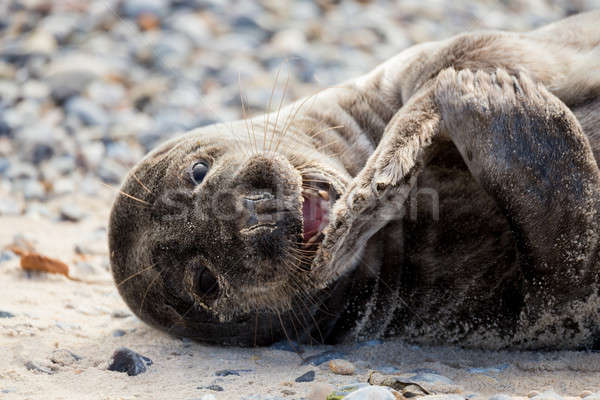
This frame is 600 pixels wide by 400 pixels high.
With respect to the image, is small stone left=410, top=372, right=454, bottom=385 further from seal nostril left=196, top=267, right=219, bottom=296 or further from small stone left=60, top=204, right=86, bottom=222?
small stone left=60, top=204, right=86, bottom=222

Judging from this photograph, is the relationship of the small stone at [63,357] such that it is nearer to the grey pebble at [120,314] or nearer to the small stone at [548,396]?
the grey pebble at [120,314]

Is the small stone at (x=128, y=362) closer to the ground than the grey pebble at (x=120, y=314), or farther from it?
closer to the ground

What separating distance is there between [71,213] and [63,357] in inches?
94.1

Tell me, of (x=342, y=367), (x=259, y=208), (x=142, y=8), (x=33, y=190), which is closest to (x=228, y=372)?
(x=342, y=367)

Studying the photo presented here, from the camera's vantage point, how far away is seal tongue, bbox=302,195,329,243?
284 cm

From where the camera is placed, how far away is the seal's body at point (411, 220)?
2.70 m

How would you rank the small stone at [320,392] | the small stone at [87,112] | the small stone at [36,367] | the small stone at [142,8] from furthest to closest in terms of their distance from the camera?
the small stone at [142,8] < the small stone at [87,112] < the small stone at [36,367] < the small stone at [320,392]

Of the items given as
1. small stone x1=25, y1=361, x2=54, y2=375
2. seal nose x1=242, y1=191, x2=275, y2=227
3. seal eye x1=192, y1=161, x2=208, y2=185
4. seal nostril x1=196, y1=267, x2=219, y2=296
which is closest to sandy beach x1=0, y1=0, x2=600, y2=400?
small stone x1=25, y1=361, x2=54, y2=375

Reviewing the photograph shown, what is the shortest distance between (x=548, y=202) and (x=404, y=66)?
1.14 meters

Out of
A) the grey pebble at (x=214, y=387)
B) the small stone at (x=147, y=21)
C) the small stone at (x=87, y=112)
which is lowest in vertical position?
the grey pebble at (x=214, y=387)

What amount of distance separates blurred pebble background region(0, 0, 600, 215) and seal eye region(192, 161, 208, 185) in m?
2.46

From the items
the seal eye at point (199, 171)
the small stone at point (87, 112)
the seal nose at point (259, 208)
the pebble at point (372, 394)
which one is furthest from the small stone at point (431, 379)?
the small stone at point (87, 112)

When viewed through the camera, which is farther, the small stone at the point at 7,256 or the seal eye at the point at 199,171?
the small stone at the point at 7,256

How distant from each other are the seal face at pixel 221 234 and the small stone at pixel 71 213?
1996 millimetres
